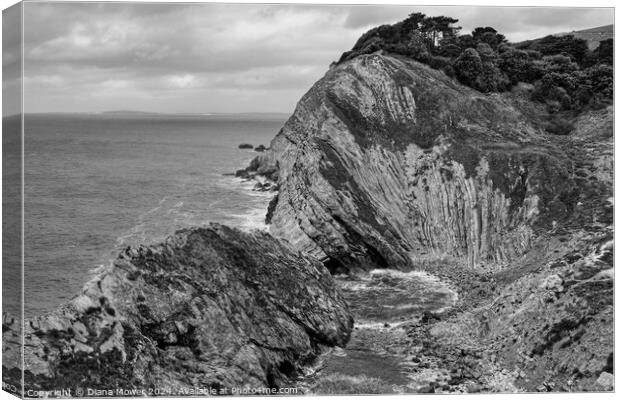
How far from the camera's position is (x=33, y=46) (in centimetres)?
2050

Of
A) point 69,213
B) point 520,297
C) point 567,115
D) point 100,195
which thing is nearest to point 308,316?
point 520,297

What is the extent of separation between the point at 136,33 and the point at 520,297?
17.8 metres

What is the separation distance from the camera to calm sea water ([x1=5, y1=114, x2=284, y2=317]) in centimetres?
3722

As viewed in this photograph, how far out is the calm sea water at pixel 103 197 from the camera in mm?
37219

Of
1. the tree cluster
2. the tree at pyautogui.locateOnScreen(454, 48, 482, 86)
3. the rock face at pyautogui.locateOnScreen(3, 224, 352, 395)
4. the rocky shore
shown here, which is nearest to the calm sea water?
the rock face at pyautogui.locateOnScreen(3, 224, 352, 395)

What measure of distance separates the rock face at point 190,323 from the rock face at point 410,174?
1030 cm

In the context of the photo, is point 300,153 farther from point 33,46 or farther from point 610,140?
point 33,46

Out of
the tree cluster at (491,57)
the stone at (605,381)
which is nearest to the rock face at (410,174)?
the tree cluster at (491,57)

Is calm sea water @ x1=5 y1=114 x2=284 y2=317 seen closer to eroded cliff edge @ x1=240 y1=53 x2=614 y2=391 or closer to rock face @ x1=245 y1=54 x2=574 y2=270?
rock face @ x1=245 y1=54 x2=574 y2=270

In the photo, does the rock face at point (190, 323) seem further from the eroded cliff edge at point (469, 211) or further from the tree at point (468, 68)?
the tree at point (468, 68)

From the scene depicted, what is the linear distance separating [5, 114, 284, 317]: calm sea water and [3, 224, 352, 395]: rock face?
6.30m

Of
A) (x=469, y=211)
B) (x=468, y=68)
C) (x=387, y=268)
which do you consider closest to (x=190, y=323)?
Result: (x=387, y=268)

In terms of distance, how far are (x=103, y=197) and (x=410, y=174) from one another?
29561mm

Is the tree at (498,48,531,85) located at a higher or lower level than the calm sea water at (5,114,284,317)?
higher
